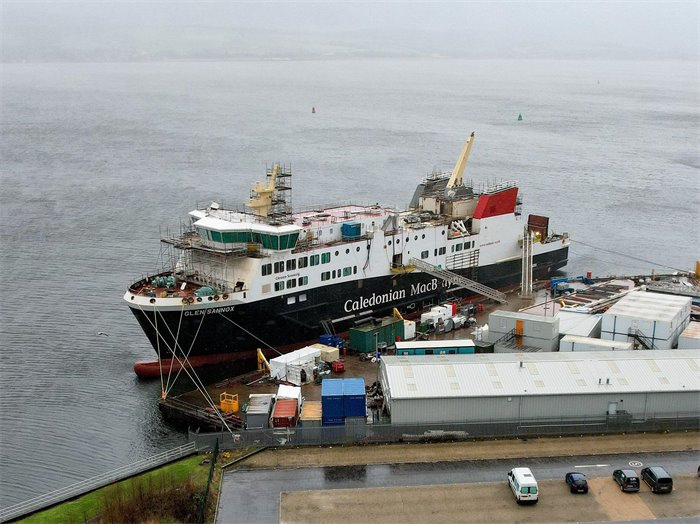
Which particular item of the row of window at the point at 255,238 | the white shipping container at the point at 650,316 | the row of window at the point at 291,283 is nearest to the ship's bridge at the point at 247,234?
the row of window at the point at 255,238

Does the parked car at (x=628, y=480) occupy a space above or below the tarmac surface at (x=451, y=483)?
above

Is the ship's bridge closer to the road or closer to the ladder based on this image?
the ladder

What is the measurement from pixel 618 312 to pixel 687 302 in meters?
4.80

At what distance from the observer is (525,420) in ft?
103

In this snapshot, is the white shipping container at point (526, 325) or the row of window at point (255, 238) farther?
the row of window at point (255, 238)

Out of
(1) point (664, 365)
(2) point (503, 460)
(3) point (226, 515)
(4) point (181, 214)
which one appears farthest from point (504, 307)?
(4) point (181, 214)

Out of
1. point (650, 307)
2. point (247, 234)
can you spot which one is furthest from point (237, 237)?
point (650, 307)

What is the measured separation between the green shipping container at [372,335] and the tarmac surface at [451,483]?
39.5 ft

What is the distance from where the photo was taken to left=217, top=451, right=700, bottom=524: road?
27.0m

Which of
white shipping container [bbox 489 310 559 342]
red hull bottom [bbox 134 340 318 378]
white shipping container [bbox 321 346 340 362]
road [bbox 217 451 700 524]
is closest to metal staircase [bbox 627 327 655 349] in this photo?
white shipping container [bbox 489 310 559 342]

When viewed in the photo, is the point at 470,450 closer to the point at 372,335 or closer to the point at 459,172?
Result: the point at 372,335

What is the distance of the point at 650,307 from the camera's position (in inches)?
1620

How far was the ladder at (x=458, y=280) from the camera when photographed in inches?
1923

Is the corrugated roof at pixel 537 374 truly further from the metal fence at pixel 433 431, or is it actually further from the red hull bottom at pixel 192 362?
the red hull bottom at pixel 192 362
